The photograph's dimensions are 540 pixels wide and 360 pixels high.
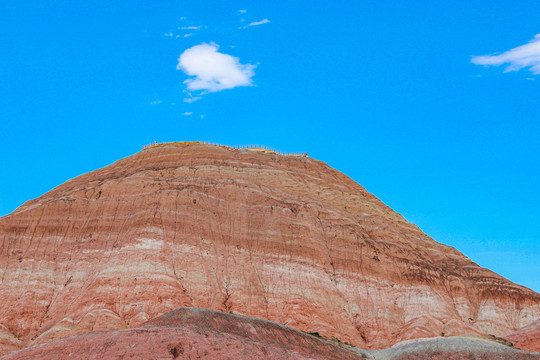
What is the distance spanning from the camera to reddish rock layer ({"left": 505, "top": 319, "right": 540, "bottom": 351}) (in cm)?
7181

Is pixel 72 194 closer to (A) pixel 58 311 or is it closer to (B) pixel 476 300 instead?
(A) pixel 58 311

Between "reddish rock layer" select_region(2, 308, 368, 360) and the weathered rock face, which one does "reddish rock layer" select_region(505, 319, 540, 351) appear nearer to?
the weathered rock face

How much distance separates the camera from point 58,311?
233 feet

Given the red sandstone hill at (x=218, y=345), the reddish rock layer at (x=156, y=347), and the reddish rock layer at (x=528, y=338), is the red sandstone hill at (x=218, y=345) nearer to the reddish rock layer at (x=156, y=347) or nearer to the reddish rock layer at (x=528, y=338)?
the reddish rock layer at (x=156, y=347)

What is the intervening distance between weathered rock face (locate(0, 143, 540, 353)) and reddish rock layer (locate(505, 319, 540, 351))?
5.84 m

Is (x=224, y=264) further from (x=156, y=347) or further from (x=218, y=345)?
(x=156, y=347)

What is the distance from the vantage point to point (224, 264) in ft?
261

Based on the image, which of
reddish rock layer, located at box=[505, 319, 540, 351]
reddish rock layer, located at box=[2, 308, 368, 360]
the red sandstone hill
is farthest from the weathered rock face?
reddish rock layer, located at box=[2, 308, 368, 360]

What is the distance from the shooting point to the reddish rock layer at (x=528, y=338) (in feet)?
236

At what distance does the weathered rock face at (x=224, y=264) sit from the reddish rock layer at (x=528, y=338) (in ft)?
19.2

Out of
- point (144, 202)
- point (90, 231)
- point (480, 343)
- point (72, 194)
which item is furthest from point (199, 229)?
point (480, 343)

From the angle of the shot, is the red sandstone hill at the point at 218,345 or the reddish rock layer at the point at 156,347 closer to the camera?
the reddish rock layer at the point at 156,347

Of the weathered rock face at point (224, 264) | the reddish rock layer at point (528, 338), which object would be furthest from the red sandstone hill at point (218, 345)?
the weathered rock face at point (224, 264)

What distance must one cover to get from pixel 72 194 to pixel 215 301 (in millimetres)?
25789
